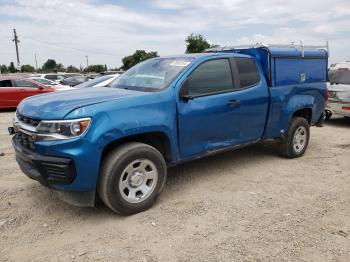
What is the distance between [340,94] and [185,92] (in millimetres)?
6758

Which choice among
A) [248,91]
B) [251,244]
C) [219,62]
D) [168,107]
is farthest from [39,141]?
[248,91]

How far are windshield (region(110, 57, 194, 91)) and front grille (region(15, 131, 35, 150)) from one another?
1453 mm

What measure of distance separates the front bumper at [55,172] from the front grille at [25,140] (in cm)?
4

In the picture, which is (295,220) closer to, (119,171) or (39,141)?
(119,171)

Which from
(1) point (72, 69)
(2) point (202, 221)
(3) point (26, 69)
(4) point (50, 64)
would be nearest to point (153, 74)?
(2) point (202, 221)

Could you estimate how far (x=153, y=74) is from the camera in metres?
4.83

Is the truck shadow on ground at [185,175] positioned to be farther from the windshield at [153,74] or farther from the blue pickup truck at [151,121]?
the windshield at [153,74]

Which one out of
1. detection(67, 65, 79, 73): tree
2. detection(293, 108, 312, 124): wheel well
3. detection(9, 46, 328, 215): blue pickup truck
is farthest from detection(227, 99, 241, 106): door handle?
detection(67, 65, 79, 73): tree

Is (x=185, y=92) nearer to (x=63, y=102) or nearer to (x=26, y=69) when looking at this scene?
(x=63, y=102)

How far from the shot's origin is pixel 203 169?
565 cm

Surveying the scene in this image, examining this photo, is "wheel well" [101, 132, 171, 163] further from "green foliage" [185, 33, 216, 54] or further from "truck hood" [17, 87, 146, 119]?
"green foliage" [185, 33, 216, 54]

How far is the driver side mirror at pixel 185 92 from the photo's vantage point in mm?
4379

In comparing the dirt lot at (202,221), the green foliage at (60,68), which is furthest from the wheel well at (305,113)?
the green foliage at (60,68)

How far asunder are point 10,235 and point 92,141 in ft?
4.10
